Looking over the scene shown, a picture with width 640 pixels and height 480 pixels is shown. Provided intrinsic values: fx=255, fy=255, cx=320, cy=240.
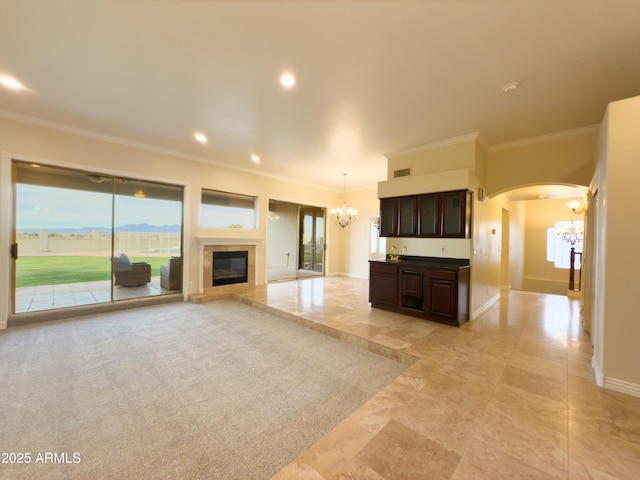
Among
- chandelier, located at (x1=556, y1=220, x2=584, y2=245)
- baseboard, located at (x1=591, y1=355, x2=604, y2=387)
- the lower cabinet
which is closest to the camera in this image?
baseboard, located at (x1=591, y1=355, x2=604, y2=387)

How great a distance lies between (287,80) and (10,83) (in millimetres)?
3334

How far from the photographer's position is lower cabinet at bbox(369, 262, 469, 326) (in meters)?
3.90

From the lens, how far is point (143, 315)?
4.62 metres

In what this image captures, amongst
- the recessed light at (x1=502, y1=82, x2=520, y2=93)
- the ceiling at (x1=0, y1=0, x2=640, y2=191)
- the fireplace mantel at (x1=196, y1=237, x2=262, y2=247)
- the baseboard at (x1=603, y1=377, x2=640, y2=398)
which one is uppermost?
the ceiling at (x1=0, y1=0, x2=640, y2=191)

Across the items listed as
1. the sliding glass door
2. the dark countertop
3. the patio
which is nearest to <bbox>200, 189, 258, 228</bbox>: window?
the sliding glass door

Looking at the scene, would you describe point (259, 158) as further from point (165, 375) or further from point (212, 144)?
point (165, 375)

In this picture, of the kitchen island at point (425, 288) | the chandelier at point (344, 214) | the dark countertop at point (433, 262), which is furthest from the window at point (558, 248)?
the kitchen island at point (425, 288)

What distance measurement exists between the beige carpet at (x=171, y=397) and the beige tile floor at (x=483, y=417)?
1.05 feet

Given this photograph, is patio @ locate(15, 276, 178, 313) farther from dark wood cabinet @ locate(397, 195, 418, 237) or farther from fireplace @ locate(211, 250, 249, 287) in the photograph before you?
dark wood cabinet @ locate(397, 195, 418, 237)

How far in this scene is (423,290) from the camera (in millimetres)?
4211

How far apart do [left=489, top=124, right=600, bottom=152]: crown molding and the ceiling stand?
143 millimetres

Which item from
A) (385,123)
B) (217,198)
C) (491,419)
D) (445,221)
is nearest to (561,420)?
(491,419)

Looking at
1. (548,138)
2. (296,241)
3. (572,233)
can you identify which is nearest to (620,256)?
(548,138)

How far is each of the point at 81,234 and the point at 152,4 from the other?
4379 millimetres
